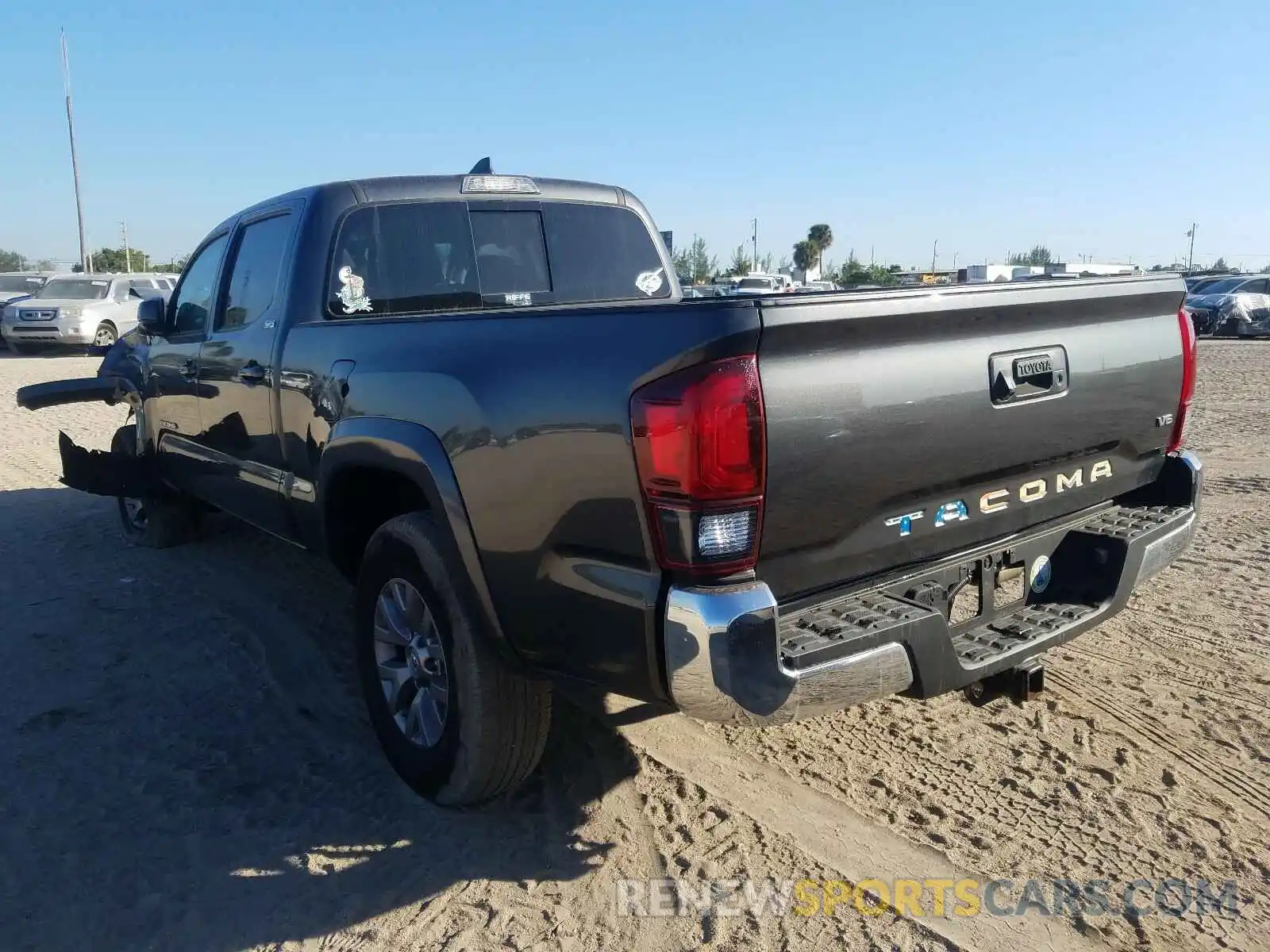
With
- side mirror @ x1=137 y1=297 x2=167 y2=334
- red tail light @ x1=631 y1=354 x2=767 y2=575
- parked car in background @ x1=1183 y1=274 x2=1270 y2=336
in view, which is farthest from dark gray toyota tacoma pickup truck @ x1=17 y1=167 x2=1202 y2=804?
parked car in background @ x1=1183 y1=274 x2=1270 y2=336

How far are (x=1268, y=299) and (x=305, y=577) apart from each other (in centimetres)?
2548

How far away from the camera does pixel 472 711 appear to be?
294cm

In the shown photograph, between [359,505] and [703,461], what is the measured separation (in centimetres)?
188

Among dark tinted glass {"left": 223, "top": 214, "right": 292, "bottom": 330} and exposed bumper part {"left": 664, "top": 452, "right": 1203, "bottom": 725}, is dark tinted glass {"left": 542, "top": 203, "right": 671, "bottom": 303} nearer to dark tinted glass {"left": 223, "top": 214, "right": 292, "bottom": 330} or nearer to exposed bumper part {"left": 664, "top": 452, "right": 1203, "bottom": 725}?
dark tinted glass {"left": 223, "top": 214, "right": 292, "bottom": 330}

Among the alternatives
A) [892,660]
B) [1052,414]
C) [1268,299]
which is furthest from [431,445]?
[1268,299]

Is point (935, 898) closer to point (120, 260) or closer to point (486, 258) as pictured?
point (486, 258)

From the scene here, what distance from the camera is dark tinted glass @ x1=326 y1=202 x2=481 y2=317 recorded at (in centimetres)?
400

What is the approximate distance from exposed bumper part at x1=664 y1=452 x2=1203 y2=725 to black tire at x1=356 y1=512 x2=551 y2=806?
30.1 inches

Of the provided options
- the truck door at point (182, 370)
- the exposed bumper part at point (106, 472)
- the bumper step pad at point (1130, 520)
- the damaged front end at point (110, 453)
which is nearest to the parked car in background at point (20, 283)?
the damaged front end at point (110, 453)

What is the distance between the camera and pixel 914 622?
2.51m

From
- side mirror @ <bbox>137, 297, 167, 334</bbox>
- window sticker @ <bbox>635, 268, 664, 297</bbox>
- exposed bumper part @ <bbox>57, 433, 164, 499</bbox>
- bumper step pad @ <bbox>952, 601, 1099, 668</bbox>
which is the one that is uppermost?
window sticker @ <bbox>635, 268, 664, 297</bbox>

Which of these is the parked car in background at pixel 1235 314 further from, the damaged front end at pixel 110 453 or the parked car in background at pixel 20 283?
the parked car in background at pixel 20 283

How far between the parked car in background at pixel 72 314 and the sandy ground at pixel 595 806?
17976 millimetres

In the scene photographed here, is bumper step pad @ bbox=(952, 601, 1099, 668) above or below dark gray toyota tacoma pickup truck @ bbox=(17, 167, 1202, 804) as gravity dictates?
below
